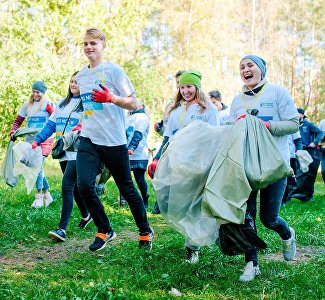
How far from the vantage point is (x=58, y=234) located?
18.1 ft

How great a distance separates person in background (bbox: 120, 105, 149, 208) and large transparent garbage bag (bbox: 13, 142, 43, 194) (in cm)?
139

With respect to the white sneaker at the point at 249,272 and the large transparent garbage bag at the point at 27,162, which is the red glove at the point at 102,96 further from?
the large transparent garbage bag at the point at 27,162

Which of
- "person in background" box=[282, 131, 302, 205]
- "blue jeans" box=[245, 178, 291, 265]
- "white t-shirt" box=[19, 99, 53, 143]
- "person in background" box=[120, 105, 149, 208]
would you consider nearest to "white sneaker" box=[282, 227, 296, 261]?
"blue jeans" box=[245, 178, 291, 265]

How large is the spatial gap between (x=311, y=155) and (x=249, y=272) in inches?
282

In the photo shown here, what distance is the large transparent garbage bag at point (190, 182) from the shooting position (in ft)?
12.7

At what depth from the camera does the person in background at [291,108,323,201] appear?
10.5 metres

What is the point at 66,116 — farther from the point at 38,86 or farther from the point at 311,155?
the point at 311,155

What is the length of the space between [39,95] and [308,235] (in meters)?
4.59

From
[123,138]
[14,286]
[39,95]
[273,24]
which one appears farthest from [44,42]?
[273,24]

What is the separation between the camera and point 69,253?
16.5 feet

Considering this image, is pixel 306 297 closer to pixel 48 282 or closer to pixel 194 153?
pixel 194 153

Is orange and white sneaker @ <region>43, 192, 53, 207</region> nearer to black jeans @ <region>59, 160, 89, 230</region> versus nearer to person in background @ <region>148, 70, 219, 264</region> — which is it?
black jeans @ <region>59, 160, 89, 230</region>

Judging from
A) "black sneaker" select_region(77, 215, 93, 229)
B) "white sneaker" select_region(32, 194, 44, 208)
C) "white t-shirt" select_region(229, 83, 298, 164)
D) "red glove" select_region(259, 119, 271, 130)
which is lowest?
"white sneaker" select_region(32, 194, 44, 208)

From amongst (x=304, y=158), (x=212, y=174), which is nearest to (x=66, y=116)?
(x=212, y=174)
